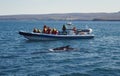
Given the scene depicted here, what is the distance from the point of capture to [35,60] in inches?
1073

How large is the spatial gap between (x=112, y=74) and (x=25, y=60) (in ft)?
27.6

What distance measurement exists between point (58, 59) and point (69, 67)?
12.5 ft

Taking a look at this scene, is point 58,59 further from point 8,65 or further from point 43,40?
point 43,40

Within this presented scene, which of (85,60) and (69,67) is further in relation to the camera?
(85,60)

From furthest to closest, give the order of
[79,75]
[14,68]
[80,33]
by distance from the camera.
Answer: [80,33] < [14,68] < [79,75]

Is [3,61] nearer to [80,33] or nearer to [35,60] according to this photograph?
[35,60]

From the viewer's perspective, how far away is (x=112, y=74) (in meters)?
21.7

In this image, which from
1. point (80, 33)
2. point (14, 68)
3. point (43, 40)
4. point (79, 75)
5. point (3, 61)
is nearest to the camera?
point (79, 75)

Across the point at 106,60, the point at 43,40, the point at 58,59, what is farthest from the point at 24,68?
the point at 43,40

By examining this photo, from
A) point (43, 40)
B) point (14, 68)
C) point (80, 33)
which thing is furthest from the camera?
point (80, 33)

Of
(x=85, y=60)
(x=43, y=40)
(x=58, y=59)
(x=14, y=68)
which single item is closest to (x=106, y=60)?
(x=85, y=60)

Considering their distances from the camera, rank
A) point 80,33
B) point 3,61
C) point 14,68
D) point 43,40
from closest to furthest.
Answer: point 14,68, point 3,61, point 43,40, point 80,33

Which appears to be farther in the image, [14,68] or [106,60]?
[106,60]

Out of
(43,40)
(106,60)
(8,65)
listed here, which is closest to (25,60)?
(8,65)
